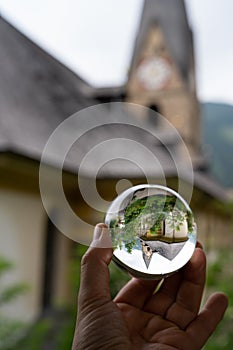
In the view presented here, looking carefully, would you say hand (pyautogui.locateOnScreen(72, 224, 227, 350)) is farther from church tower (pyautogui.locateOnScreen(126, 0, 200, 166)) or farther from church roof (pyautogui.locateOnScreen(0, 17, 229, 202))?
church tower (pyautogui.locateOnScreen(126, 0, 200, 166))

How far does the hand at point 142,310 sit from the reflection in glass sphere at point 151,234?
13 millimetres

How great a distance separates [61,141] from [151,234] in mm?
2003

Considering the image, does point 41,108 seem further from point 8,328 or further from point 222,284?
point 222,284

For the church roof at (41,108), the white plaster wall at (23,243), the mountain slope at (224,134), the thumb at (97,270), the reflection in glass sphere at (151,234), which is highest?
the reflection in glass sphere at (151,234)

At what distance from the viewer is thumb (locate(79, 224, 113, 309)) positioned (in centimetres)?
38

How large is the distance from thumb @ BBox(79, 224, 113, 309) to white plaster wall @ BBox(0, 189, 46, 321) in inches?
69.6

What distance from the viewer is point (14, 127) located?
226 cm

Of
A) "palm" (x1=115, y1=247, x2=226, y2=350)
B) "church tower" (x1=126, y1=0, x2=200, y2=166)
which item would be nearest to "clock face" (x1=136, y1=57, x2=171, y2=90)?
"church tower" (x1=126, y1=0, x2=200, y2=166)

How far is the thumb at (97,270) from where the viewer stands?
38cm

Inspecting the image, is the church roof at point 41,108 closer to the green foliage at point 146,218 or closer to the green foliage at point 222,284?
the green foliage at point 222,284

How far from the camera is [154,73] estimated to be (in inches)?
189

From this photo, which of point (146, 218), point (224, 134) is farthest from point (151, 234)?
point (224, 134)

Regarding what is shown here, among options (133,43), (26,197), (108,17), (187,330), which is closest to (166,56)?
(133,43)

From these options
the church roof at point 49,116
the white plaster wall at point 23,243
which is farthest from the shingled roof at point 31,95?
the white plaster wall at point 23,243
